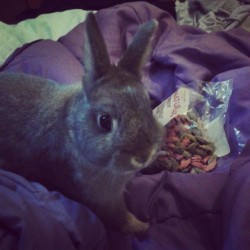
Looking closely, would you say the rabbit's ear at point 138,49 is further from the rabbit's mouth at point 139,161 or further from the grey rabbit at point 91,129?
the rabbit's mouth at point 139,161

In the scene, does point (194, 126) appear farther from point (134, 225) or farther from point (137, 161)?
point (137, 161)

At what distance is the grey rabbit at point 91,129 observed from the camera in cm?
113

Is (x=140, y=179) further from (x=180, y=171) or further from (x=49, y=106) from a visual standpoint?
(x=49, y=106)

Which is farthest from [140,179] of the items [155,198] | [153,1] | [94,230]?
[153,1]

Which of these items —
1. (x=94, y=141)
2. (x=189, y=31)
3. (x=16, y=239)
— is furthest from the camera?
(x=189, y=31)

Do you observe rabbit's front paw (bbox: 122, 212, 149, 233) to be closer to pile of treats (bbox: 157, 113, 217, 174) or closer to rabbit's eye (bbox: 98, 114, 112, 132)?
pile of treats (bbox: 157, 113, 217, 174)

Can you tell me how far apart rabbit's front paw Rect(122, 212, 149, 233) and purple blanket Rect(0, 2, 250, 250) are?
0.02 meters

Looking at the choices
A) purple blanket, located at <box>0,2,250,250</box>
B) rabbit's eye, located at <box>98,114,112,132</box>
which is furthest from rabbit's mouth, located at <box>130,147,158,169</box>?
purple blanket, located at <box>0,2,250,250</box>

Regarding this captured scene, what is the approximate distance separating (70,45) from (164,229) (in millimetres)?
1155

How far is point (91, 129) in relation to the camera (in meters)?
1.19

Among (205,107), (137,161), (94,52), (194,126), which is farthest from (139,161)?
(205,107)

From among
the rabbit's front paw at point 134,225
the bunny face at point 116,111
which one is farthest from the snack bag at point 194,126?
the bunny face at point 116,111

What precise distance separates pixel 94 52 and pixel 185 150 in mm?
725

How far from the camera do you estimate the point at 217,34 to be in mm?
2059
